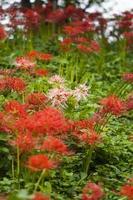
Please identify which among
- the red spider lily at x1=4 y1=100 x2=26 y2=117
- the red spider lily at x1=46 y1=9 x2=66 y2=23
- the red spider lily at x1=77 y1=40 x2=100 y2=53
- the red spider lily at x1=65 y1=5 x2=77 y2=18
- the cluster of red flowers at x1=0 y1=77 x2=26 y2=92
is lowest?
the red spider lily at x1=4 y1=100 x2=26 y2=117

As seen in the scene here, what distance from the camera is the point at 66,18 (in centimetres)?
978

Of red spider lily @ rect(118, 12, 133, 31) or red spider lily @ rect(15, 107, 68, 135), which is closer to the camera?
red spider lily @ rect(15, 107, 68, 135)

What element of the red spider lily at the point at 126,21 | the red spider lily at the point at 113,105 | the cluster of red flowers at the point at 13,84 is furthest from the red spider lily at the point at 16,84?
the red spider lily at the point at 126,21

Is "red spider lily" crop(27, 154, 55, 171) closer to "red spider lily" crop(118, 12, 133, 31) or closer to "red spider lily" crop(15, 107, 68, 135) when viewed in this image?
"red spider lily" crop(15, 107, 68, 135)

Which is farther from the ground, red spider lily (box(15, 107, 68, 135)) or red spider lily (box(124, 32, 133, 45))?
red spider lily (box(124, 32, 133, 45))

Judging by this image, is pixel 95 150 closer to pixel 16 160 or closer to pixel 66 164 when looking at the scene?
pixel 66 164

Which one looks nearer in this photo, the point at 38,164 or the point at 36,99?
the point at 38,164

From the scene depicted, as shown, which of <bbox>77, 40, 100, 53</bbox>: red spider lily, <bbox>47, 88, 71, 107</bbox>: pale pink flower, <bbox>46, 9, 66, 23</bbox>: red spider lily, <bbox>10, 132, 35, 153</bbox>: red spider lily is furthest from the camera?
<bbox>46, 9, 66, 23</bbox>: red spider lily

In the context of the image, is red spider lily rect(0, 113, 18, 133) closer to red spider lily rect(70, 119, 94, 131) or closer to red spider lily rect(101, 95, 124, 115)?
A: red spider lily rect(70, 119, 94, 131)

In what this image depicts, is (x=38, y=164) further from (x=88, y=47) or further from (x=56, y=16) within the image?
(x=56, y=16)

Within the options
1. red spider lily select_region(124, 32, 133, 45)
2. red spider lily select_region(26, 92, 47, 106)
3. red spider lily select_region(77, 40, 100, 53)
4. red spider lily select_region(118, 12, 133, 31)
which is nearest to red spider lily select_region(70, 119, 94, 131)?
red spider lily select_region(26, 92, 47, 106)

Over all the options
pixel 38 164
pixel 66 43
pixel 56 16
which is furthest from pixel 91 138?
pixel 56 16

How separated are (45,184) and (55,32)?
20.2ft

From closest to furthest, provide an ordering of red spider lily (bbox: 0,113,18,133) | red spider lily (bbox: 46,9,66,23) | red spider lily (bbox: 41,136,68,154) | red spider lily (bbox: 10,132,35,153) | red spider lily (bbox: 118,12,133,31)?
red spider lily (bbox: 41,136,68,154) < red spider lily (bbox: 10,132,35,153) < red spider lily (bbox: 0,113,18,133) < red spider lily (bbox: 118,12,133,31) < red spider lily (bbox: 46,9,66,23)
